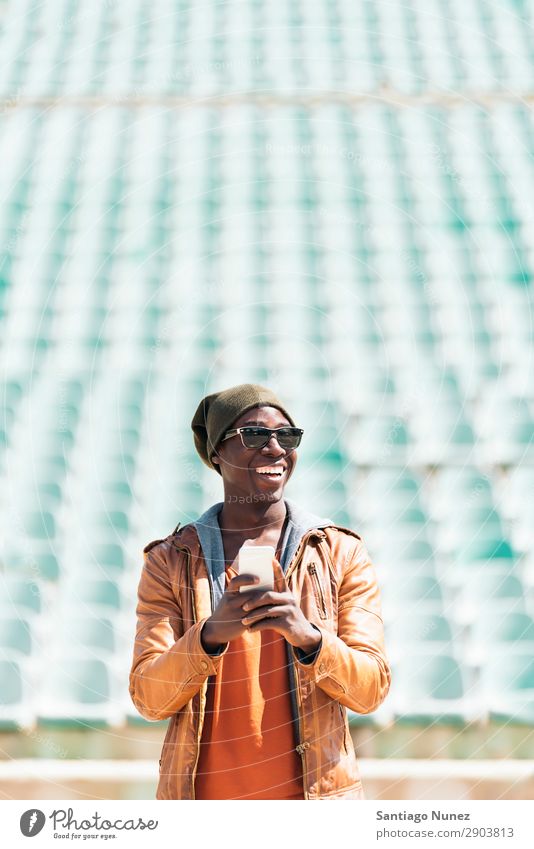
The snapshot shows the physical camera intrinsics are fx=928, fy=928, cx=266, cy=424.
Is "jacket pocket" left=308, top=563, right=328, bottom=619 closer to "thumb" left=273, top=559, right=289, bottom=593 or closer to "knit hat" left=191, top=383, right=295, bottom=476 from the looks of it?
"thumb" left=273, top=559, right=289, bottom=593

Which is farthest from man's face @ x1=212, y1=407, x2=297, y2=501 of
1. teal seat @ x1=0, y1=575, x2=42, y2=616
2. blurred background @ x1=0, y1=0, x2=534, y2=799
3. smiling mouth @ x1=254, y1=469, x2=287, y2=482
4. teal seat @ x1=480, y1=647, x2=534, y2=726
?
teal seat @ x1=0, y1=575, x2=42, y2=616

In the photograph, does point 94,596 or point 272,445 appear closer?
point 272,445

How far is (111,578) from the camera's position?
3.27 metres

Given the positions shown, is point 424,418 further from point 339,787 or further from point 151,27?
point 151,27

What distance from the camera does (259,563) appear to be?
1.42m

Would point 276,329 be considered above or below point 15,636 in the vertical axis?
above

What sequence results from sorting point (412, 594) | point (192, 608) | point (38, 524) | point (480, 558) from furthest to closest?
point (38, 524)
point (480, 558)
point (412, 594)
point (192, 608)

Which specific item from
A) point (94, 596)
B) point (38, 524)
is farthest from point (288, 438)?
point (38, 524)

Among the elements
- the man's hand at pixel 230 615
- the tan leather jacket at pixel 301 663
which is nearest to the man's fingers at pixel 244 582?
the man's hand at pixel 230 615

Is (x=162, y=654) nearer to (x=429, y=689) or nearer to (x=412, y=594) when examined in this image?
(x=429, y=689)

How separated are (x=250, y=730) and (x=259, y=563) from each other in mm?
303

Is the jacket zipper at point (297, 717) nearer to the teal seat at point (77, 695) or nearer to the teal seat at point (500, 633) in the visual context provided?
the teal seat at point (77, 695)
